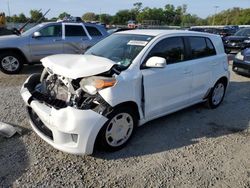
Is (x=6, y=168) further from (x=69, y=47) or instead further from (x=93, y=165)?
(x=69, y=47)

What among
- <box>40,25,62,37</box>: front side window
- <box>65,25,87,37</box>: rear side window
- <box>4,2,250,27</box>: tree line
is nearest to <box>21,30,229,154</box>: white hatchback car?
<box>40,25,62,37</box>: front side window

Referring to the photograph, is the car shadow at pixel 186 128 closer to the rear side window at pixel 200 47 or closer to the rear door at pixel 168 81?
the rear door at pixel 168 81

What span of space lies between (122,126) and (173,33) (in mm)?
1824

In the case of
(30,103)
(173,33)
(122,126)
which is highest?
(173,33)

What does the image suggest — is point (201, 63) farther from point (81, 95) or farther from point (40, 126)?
point (40, 126)

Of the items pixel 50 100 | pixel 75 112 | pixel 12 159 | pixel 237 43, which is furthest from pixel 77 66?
pixel 237 43

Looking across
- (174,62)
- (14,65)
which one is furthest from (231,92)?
(14,65)

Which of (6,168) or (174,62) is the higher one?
(174,62)

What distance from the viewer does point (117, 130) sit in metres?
3.78

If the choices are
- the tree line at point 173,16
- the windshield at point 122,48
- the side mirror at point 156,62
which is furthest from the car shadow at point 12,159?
the tree line at point 173,16

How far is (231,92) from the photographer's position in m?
7.05

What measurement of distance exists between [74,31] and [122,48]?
569 cm

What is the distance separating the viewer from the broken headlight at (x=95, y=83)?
3449mm

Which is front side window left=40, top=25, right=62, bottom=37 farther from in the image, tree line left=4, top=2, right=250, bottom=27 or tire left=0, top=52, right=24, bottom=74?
tree line left=4, top=2, right=250, bottom=27
